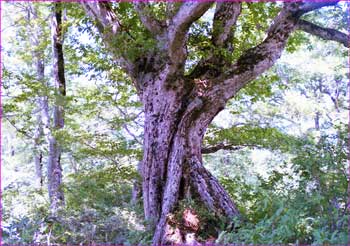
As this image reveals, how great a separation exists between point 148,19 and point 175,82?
0.77m

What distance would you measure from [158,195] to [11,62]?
8858mm

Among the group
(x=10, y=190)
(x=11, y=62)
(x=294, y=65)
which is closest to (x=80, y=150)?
(x=10, y=190)

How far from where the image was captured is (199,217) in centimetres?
390

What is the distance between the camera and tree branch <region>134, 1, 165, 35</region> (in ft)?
13.5

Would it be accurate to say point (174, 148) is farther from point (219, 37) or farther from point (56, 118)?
point (56, 118)

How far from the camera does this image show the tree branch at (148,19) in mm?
4102

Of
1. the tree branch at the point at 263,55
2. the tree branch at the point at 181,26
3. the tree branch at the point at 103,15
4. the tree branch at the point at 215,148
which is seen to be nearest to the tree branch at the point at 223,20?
the tree branch at the point at 263,55

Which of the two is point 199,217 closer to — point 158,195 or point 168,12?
point 158,195

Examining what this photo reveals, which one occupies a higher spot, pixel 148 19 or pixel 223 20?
pixel 223 20

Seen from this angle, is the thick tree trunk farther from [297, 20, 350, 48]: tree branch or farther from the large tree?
[297, 20, 350, 48]: tree branch

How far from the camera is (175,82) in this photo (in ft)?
14.8

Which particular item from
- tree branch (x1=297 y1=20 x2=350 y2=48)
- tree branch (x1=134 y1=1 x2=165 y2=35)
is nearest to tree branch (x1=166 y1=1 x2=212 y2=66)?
tree branch (x1=134 y1=1 x2=165 y2=35)

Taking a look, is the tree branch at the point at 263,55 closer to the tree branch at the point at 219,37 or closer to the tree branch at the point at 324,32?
the tree branch at the point at 324,32

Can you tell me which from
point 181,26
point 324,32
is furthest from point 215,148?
point 181,26
